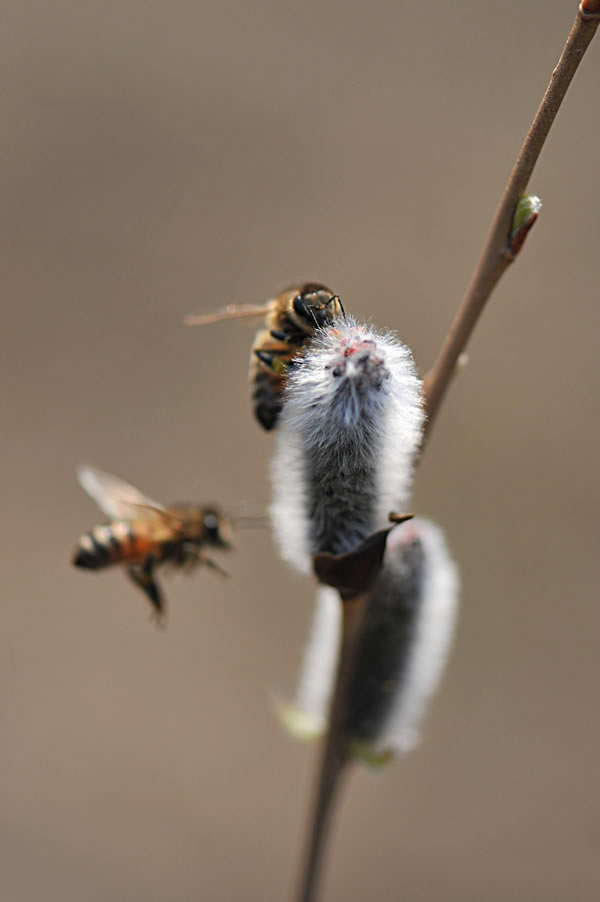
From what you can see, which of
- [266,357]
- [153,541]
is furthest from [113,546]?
[266,357]

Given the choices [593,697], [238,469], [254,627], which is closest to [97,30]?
[238,469]

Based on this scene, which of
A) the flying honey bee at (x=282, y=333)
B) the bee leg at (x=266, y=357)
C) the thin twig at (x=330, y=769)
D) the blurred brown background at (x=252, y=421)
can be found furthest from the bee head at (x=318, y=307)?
the blurred brown background at (x=252, y=421)

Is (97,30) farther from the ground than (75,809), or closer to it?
farther from the ground

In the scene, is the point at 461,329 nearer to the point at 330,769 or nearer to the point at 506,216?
the point at 506,216

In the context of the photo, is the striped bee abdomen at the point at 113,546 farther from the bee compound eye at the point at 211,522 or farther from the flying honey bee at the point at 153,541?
the bee compound eye at the point at 211,522

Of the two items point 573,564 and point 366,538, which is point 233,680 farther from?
point 366,538

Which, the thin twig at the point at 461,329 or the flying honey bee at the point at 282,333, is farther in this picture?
the flying honey bee at the point at 282,333

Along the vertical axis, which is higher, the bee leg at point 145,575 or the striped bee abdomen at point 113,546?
the striped bee abdomen at point 113,546

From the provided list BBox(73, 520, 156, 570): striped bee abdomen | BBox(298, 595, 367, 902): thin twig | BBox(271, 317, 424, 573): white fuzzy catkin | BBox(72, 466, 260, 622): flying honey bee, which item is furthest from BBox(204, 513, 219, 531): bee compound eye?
BBox(271, 317, 424, 573): white fuzzy catkin
